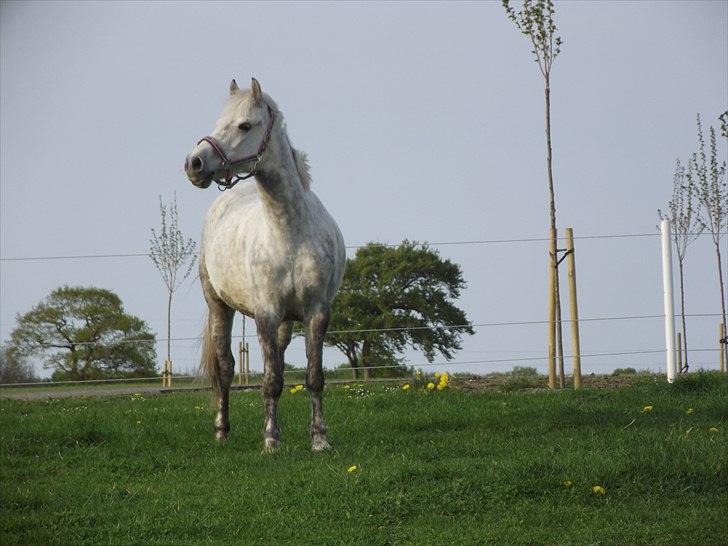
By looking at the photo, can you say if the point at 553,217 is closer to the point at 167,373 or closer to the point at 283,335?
the point at 283,335

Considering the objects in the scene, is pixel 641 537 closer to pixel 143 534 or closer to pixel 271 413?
pixel 143 534

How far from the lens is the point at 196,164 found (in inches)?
297

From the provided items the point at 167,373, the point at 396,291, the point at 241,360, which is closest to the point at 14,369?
A: the point at 167,373

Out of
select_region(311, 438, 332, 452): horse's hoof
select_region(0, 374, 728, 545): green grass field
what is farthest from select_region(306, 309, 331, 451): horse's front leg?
select_region(0, 374, 728, 545): green grass field

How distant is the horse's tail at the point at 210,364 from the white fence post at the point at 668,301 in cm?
548

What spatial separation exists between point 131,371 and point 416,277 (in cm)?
887

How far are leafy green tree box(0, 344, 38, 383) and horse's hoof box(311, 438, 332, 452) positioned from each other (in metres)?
14.6

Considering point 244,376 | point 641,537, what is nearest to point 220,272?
point 641,537

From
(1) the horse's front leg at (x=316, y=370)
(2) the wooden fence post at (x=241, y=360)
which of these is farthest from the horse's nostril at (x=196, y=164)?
(2) the wooden fence post at (x=241, y=360)

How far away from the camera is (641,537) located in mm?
5539

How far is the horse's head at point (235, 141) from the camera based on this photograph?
7.57m

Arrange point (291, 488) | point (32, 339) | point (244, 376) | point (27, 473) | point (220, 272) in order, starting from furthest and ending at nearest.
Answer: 1. point (32, 339)
2. point (244, 376)
3. point (220, 272)
4. point (27, 473)
5. point (291, 488)

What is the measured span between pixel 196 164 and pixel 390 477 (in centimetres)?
Answer: 274

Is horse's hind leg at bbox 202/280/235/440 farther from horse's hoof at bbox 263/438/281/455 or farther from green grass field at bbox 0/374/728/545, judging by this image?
horse's hoof at bbox 263/438/281/455
